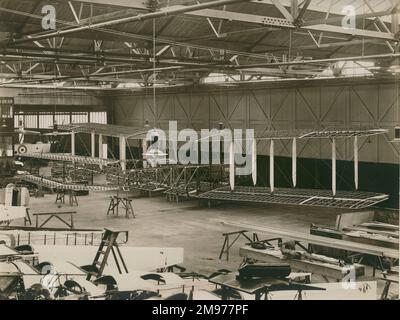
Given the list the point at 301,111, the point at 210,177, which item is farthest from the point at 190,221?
the point at 301,111

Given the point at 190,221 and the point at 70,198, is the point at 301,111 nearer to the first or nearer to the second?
the point at 190,221

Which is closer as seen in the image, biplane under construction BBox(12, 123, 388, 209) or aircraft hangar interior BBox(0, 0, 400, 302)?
aircraft hangar interior BBox(0, 0, 400, 302)

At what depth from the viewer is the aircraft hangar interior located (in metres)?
11.2

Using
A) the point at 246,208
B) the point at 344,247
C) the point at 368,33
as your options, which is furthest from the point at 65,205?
the point at 368,33

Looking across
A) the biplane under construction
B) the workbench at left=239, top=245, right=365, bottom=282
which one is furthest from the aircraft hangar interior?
the biplane under construction

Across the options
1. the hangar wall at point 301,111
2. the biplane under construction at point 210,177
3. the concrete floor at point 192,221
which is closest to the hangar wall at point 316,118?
the hangar wall at point 301,111

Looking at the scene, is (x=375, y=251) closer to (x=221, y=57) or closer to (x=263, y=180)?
(x=221, y=57)

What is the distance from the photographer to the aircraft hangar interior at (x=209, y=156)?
11.2 metres

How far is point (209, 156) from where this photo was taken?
81.7 ft

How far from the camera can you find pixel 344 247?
14.9 metres

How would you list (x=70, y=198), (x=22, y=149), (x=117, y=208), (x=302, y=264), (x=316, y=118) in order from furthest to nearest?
1. (x=22, y=149)
2. (x=316, y=118)
3. (x=70, y=198)
4. (x=117, y=208)
5. (x=302, y=264)

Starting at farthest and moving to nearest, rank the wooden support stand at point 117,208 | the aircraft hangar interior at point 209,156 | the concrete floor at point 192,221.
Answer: the wooden support stand at point 117,208, the concrete floor at point 192,221, the aircraft hangar interior at point 209,156

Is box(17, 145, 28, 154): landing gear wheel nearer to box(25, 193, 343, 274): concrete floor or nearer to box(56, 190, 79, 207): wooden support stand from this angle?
box(25, 193, 343, 274): concrete floor

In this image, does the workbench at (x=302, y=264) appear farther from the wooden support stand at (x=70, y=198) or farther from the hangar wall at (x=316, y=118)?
the wooden support stand at (x=70, y=198)
